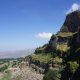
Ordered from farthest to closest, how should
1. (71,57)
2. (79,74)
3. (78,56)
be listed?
(71,57), (78,56), (79,74)

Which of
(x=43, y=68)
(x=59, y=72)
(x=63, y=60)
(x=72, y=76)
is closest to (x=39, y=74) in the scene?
(x=43, y=68)

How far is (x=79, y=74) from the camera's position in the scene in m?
141

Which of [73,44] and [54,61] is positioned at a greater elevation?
[73,44]

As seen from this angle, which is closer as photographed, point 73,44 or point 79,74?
point 79,74

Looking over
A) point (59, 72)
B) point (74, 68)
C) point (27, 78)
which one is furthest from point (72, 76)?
point (27, 78)

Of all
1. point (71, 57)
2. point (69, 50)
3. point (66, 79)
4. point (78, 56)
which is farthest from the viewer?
point (69, 50)

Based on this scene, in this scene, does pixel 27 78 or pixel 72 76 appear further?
pixel 27 78

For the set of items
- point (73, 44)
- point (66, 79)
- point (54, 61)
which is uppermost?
point (73, 44)

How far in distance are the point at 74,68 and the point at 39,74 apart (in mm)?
51637

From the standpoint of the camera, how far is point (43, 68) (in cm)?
19788

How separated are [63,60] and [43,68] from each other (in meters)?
18.3

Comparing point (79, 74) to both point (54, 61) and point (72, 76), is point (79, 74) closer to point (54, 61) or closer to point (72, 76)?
point (72, 76)

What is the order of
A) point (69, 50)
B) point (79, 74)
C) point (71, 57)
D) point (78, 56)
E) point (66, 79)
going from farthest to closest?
1. point (69, 50)
2. point (71, 57)
3. point (78, 56)
4. point (66, 79)
5. point (79, 74)

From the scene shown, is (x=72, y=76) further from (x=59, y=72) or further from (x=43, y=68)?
(x=43, y=68)
